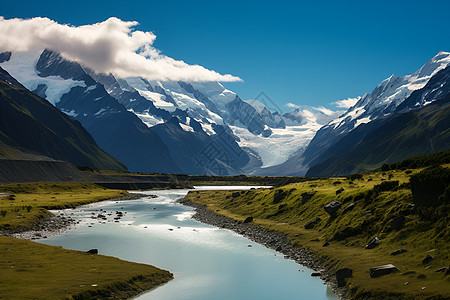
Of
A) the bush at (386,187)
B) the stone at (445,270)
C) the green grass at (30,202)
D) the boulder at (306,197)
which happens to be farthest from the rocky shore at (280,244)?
the green grass at (30,202)

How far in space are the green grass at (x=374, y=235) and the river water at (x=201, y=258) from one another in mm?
4502

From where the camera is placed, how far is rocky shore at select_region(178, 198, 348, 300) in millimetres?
40438

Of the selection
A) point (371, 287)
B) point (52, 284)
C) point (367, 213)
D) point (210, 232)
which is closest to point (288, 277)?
point (371, 287)

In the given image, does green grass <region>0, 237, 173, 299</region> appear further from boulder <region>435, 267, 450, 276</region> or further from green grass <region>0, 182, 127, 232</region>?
green grass <region>0, 182, 127, 232</region>

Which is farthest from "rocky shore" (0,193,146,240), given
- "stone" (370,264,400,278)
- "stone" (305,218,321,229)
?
"stone" (370,264,400,278)

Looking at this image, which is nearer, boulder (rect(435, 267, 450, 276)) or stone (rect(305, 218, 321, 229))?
boulder (rect(435, 267, 450, 276))

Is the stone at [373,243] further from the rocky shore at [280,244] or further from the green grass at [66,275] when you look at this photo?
the green grass at [66,275]

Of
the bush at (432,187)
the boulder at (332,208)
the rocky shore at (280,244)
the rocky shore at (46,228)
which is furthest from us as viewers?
the rocky shore at (46,228)

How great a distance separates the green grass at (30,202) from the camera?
239 ft

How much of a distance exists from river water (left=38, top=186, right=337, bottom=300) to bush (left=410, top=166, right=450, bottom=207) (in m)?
15.3

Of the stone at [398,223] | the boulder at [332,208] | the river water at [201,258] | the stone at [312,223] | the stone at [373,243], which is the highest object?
the boulder at [332,208]

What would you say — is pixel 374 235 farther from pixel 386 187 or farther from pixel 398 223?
pixel 386 187

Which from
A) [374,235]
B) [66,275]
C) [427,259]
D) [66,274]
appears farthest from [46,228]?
[427,259]

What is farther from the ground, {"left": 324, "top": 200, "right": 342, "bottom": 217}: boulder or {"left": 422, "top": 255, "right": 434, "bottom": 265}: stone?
{"left": 324, "top": 200, "right": 342, "bottom": 217}: boulder
